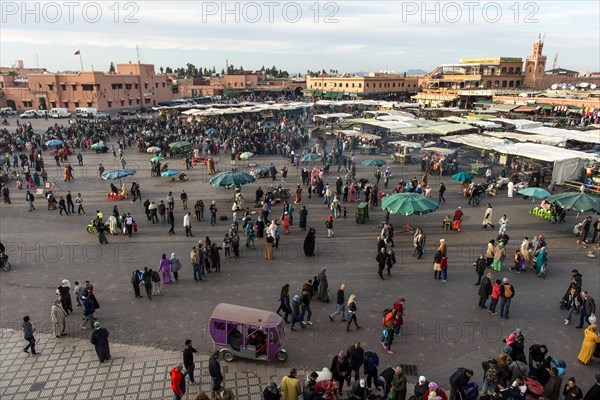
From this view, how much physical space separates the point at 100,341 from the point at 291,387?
414cm

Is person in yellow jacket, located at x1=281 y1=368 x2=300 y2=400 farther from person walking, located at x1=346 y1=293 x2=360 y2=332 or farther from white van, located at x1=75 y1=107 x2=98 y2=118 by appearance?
white van, located at x1=75 y1=107 x2=98 y2=118

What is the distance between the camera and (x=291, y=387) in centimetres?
679

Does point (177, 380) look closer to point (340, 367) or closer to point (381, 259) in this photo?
point (340, 367)

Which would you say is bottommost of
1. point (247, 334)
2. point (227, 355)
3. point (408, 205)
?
point (227, 355)

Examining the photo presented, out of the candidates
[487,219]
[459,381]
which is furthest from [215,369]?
[487,219]

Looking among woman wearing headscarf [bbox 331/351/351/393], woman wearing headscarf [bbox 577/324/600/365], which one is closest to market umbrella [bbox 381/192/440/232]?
woman wearing headscarf [bbox 577/324/600/365]

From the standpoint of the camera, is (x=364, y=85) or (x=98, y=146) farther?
(x=364, y=85)

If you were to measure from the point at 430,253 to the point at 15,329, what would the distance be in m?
11.7

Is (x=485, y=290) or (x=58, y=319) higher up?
(x=485, y=290)

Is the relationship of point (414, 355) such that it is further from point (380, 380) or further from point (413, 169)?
point (413, 169)

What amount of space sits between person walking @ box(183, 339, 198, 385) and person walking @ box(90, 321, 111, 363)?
188cm

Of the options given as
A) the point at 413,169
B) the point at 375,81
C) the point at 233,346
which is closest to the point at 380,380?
the point at 233,346

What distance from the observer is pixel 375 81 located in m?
71.6

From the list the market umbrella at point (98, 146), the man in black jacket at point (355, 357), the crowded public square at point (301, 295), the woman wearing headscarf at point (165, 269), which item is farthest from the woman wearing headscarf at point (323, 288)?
the market umbrella at point (98, 146)
